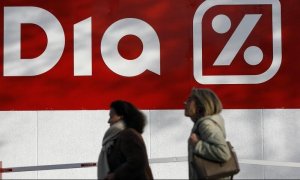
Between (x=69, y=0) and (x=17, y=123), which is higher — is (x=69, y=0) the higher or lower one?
the higher one

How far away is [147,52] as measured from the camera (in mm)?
7250

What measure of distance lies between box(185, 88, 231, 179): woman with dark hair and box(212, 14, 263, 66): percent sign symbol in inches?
86.4

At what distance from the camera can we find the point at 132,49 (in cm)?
724

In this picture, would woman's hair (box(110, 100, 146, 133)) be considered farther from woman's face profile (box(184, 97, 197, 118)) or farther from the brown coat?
woman's face profile (box(184, 97, 197, 118))

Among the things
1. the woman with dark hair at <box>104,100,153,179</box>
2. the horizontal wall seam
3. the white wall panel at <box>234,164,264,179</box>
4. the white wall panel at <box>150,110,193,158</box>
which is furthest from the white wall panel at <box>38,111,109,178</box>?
the woman with dark hair at <box>104,100,153,179</box>

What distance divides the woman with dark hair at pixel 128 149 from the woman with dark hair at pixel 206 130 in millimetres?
381

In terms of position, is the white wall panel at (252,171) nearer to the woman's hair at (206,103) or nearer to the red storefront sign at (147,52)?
the red storefront sign at (147,52)

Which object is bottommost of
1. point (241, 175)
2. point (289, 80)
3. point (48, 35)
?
point (241, 175)

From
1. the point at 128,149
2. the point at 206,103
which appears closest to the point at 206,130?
the point at 206,103

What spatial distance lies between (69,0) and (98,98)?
113cm

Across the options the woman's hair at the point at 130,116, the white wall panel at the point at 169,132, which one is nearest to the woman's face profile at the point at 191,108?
the woman's hair at the point at 130,116

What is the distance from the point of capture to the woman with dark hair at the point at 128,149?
192 inches

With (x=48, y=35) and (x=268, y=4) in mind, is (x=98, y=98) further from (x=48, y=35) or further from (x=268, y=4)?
(x=268, y=4)

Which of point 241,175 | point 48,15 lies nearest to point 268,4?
point 241,175
